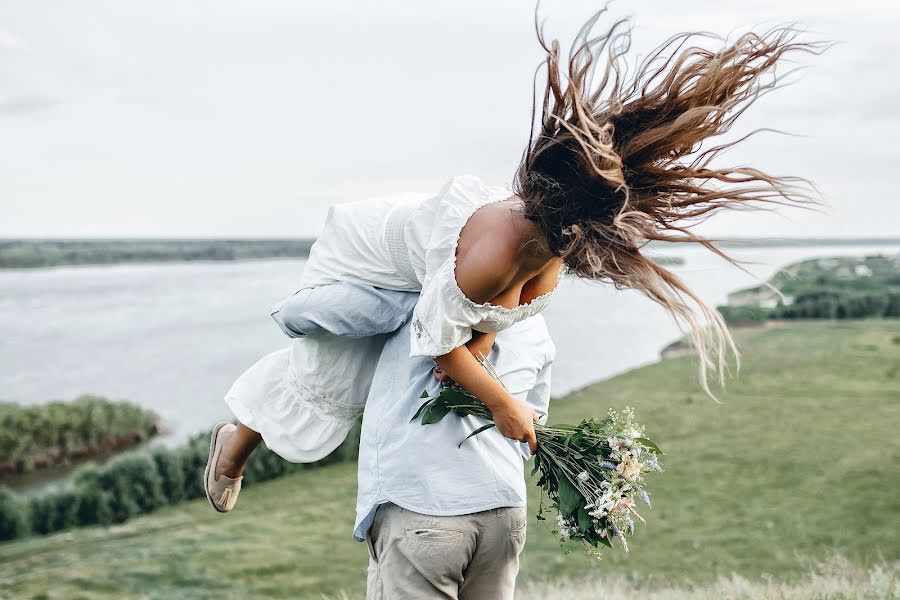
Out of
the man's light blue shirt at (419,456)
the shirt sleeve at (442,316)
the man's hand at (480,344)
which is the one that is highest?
the shirt sleeve at (442,316)

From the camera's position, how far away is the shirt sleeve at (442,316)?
7.97ft

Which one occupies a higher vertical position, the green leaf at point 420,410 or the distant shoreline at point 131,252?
the green leaf at point 420,410

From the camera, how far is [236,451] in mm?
3473

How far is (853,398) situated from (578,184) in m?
14.3

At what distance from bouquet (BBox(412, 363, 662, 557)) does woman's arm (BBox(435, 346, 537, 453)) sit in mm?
100

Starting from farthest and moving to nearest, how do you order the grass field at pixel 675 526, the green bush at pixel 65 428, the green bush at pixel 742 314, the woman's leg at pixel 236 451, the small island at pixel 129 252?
the small island at pixel 129 252 → the green bush at pixel 742 314 → the green bush at pixel 65 428 → the grass field at pixel 675 526 → the woman's leg at pixel 236 451

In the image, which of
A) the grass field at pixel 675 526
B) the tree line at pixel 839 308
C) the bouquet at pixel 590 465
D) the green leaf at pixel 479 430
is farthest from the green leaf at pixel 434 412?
the tree line at pixel 839 308

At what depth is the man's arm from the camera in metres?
2.86

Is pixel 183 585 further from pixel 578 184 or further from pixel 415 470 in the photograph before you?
pixel 578 184

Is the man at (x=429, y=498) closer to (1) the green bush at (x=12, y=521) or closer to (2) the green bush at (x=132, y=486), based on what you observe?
(1) the green bush at (x=12, y=521)

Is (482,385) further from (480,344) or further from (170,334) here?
(170,334)

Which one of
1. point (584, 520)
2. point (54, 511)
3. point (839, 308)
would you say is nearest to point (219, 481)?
point (584, 520)

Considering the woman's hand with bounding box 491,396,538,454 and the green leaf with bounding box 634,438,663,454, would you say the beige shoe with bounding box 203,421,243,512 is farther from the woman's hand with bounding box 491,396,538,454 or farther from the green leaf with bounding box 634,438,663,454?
the green leaf with bounding box 634,438,663,454

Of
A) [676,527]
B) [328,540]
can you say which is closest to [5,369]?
[328,540]
